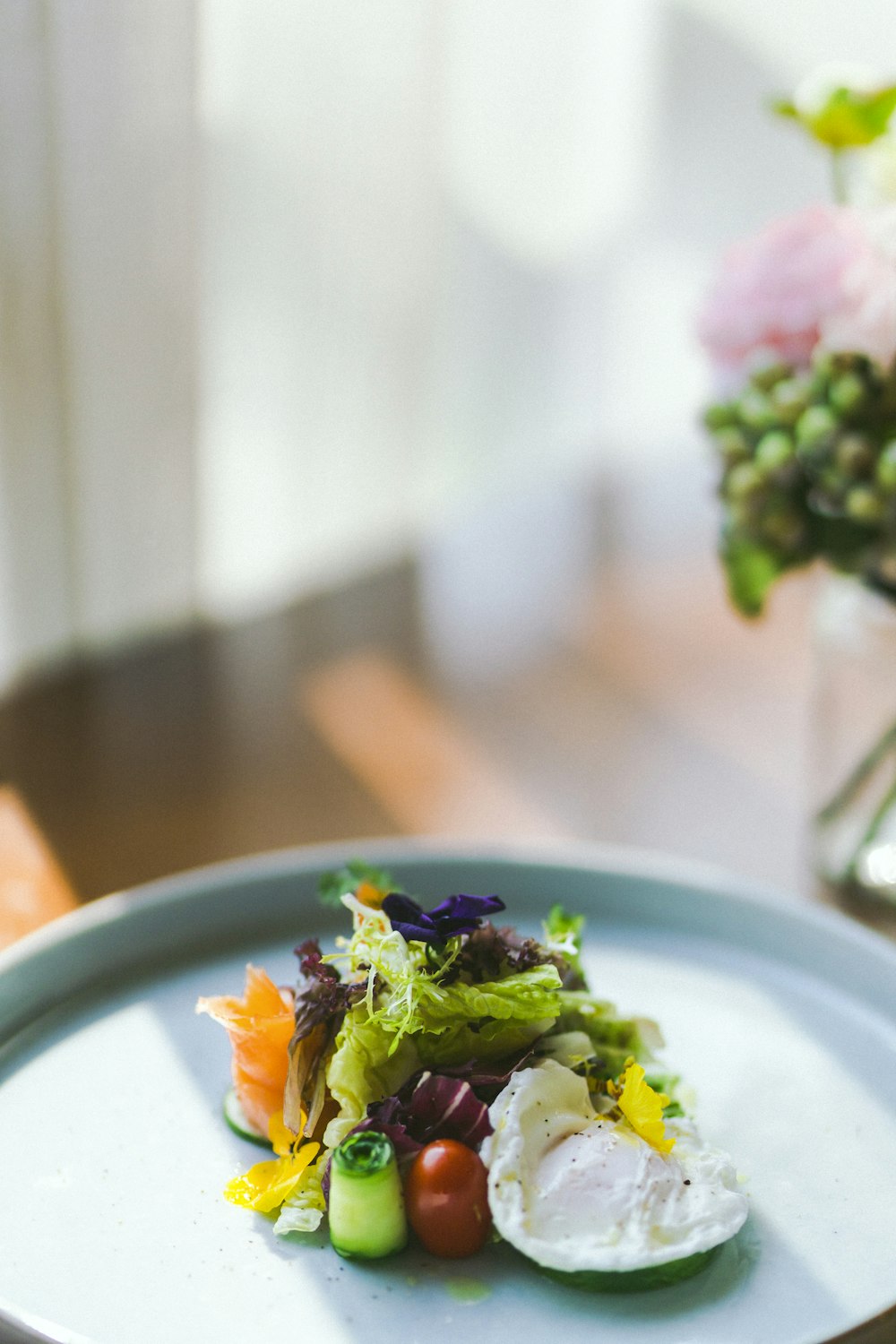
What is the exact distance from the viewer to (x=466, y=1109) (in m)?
0.76

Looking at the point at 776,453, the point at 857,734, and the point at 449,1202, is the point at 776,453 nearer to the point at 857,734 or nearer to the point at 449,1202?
the point at 857,734

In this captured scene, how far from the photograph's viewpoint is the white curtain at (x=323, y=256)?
5.00ft

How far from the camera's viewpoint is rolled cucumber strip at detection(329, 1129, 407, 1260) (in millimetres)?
706

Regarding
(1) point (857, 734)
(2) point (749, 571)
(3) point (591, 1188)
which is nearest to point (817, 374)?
(2) point (749, 571)

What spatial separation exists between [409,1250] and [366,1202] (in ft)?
0.16

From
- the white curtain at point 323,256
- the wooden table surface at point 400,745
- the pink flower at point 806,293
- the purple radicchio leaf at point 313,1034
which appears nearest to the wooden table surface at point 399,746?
the wooden table surface at point 400,745

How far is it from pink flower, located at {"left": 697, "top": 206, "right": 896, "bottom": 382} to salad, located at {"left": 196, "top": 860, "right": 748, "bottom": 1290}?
1.55ft

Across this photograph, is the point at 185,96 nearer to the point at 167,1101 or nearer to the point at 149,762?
the point at 149,762

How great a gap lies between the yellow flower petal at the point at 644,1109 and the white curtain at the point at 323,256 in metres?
1.03

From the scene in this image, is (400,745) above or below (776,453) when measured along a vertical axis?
below

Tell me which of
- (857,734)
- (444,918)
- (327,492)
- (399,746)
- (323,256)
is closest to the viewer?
(444,918)

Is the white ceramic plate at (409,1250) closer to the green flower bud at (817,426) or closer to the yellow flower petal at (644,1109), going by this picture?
the yellow flower petal at (644,1109)

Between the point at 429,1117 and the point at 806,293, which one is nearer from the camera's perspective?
the point at 429,1117

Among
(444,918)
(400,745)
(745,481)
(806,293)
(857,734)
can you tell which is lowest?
(400,745)
